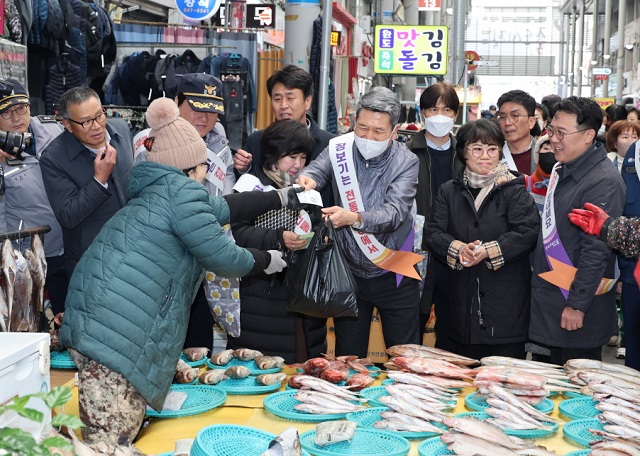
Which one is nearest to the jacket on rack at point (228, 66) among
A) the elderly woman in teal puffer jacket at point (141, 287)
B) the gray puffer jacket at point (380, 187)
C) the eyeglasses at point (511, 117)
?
the eyeglasses at point (511, 117)

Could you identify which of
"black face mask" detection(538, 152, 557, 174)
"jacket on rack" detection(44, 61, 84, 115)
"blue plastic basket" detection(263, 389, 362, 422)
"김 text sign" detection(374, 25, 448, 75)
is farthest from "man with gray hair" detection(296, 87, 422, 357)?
"김 text sign" detection(374, 25, 448, 75)

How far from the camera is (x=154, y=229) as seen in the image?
3.15 m

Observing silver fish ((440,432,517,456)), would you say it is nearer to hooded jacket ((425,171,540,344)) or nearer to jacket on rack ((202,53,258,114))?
hooded jacket ((425,171,540,344))

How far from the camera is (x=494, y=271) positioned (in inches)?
187

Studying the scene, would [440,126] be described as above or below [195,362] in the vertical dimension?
above

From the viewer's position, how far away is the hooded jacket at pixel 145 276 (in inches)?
122

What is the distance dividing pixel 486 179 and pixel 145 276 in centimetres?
242

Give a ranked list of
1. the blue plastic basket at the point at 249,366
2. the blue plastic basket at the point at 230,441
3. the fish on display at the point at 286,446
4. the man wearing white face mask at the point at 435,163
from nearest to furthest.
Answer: the fish on display at the point at 286,446 < the blue plastic basket at the point at 230,441 < the blue plastic basket at the point at 249,366 < the man wearing white face mask at the point at 435,163

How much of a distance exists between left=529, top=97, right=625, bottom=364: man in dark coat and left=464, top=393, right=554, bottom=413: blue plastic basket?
3.06 ft

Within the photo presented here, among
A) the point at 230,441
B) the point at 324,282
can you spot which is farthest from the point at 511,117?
the point at 230,441

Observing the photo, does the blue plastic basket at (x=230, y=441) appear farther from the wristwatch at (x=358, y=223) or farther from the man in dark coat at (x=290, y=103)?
the man in dark coat at (x=290, y=103)

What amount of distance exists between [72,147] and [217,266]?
1.98m

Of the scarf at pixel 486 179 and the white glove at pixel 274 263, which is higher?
the scarf at pixel 486 179

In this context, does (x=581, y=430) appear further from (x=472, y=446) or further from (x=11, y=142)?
(x=11, y=142)
